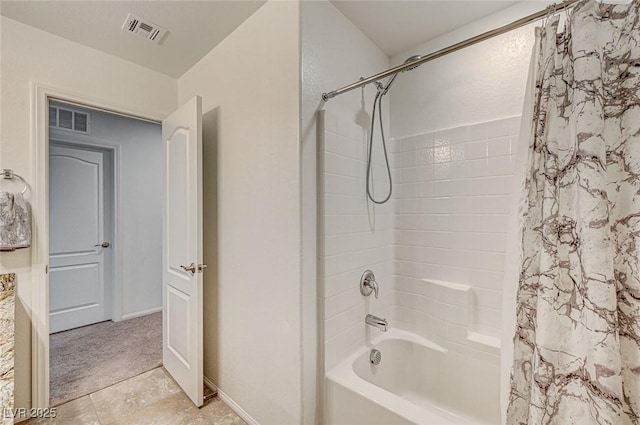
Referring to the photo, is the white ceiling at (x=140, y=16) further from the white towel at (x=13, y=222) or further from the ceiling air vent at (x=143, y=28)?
the white towel at (x=13, y=222)

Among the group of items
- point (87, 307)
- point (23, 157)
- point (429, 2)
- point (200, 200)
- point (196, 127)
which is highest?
point (429, 2)

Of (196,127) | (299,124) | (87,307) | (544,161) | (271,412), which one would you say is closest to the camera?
(544,161)

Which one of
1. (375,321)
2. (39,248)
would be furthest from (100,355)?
(375,321)

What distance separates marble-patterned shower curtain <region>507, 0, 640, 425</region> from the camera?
0.74 metres

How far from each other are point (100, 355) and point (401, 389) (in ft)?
8.68

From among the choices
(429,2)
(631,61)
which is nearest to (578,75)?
(631,61)

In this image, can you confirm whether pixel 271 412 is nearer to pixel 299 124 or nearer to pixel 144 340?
pixel 299 124

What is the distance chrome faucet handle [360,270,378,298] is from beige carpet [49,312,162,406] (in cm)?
194

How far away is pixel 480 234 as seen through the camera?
178 centimetres

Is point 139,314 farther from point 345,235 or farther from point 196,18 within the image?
point 196,18

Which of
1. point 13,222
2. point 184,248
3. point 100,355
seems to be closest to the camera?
point 13,222

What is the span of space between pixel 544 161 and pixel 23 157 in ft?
8.94

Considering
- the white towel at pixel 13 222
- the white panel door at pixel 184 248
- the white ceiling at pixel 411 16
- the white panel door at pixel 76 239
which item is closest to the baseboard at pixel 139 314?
the white panel door at pixel 76 239

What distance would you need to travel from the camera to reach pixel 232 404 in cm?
187
